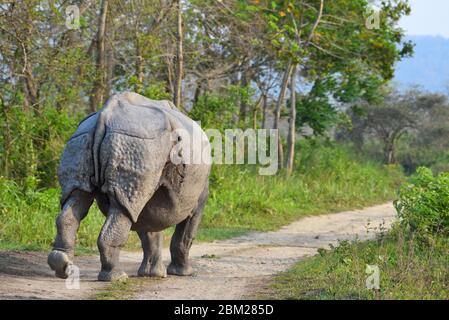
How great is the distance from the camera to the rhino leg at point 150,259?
29.2ft

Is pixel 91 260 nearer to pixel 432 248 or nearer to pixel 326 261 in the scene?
pixel 326 261

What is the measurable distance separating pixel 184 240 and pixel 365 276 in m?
2.21

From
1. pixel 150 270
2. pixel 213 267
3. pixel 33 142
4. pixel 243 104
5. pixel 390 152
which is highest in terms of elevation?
pixel 243 104

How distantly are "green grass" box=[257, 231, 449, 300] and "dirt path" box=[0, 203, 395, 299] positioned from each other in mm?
348

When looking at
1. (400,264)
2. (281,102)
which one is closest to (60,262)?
(400,264)

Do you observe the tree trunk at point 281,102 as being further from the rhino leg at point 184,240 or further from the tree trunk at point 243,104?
the rhino leg at point 184,240

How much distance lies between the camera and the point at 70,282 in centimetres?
784

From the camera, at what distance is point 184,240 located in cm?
918

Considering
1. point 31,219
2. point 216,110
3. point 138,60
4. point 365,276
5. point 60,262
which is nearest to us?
point 60,262

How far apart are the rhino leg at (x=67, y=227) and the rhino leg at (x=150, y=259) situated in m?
1.36

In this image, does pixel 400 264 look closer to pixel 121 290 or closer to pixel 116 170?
pixel 121 290
